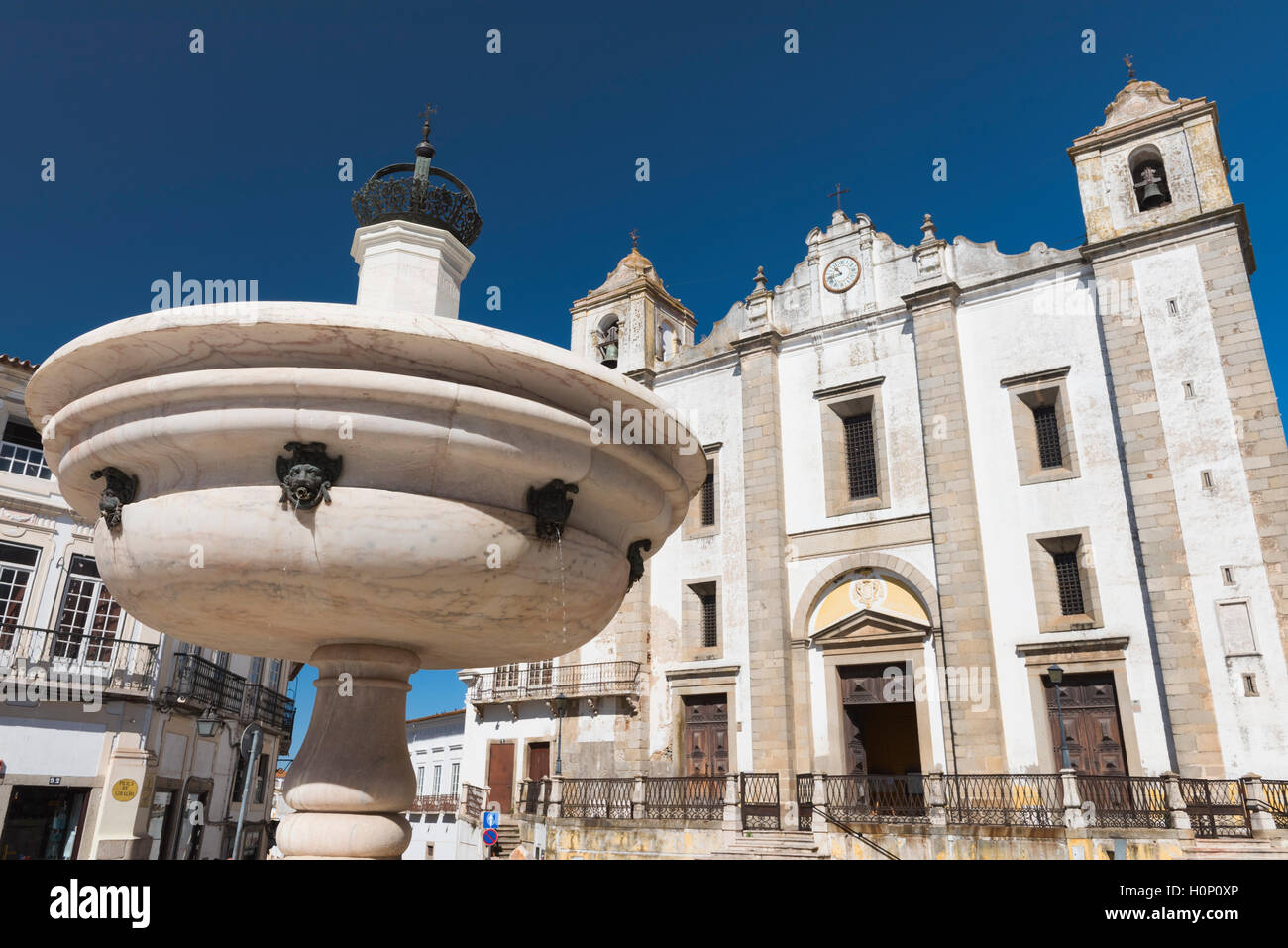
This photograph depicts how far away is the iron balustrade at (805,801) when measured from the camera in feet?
54.6

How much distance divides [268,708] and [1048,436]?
2010 cm

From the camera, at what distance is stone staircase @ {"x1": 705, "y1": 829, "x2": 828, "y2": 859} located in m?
15.1

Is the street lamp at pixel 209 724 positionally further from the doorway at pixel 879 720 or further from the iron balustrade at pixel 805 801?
the doorway at pixel 879 720

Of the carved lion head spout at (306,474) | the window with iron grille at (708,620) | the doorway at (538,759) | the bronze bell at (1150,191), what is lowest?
the doorway at (538,759)

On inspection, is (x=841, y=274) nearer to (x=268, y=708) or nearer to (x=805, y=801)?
(x=805, y=801)

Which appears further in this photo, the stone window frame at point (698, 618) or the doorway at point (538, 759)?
the doorway at point (538, 759)

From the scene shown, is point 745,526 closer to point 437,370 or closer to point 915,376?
point 915,376

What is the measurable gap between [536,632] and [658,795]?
15214mm

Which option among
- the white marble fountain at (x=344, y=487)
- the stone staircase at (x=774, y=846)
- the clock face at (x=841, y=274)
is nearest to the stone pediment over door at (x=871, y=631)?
the stone staircase at (x=774, y=846)

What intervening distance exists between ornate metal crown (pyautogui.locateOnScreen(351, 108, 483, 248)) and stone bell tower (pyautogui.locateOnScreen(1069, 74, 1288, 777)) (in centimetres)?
1463

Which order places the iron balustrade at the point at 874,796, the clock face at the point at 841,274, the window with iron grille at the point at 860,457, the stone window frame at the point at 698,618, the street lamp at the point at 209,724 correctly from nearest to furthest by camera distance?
the street lamp at the point at 209,724, the iron balustrade at the point at 874,796, the window with iron grille at the point at 860,457, the stone window frame at the point at 698,618, the clock face at the point at 841,274

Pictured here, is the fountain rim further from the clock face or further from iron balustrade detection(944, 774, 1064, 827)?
the clock face

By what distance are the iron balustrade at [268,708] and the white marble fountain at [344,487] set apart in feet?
57.5
